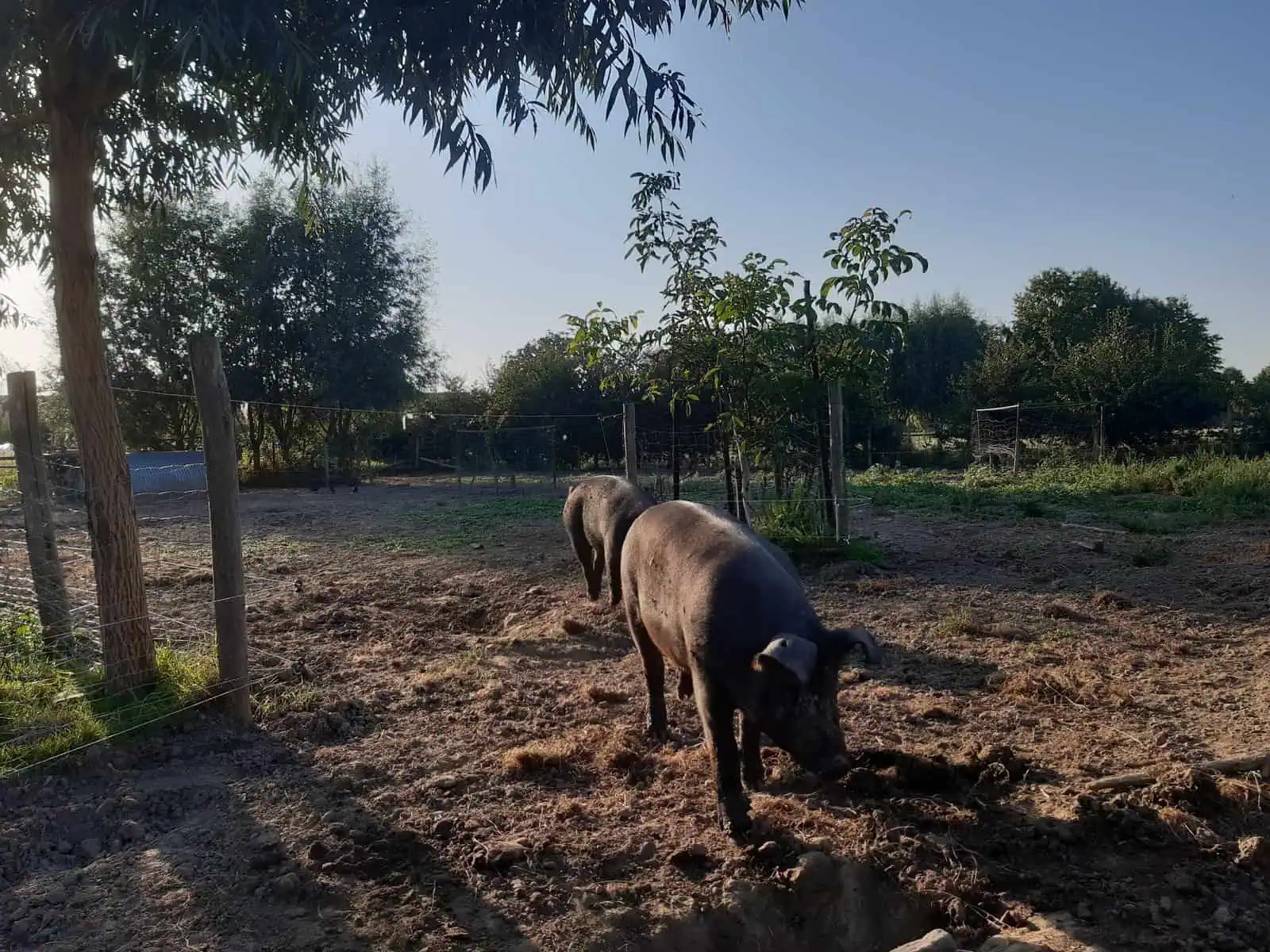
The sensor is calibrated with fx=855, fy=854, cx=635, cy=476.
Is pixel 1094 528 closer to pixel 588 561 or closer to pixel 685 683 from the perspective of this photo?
pixel 588 561

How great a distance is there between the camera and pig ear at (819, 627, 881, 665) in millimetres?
3240

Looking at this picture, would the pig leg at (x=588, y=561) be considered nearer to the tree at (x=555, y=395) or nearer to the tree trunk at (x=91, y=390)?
the tree trunk at (x=91, y=390)

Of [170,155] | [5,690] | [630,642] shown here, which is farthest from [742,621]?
[170,155]

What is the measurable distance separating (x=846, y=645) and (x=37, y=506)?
6.01m

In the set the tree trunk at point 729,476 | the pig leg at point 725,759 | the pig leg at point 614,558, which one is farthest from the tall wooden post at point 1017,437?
the pig leg at point 725,759

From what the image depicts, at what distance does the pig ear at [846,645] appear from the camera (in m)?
3.24

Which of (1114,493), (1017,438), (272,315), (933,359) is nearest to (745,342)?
(1114,493)

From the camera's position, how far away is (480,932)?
10.0ft

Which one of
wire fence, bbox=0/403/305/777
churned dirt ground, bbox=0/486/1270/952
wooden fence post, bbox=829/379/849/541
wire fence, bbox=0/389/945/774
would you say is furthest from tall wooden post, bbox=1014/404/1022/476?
wire fence, bbox=0/403/305/777

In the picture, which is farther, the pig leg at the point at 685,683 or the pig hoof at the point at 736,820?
the pig leg at the point at 685,683

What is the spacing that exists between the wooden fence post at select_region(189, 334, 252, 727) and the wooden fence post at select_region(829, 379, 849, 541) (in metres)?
6.17

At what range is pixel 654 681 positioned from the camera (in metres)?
4.76

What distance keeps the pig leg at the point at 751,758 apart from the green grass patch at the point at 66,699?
10.9 feet

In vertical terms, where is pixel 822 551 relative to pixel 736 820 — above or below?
above
